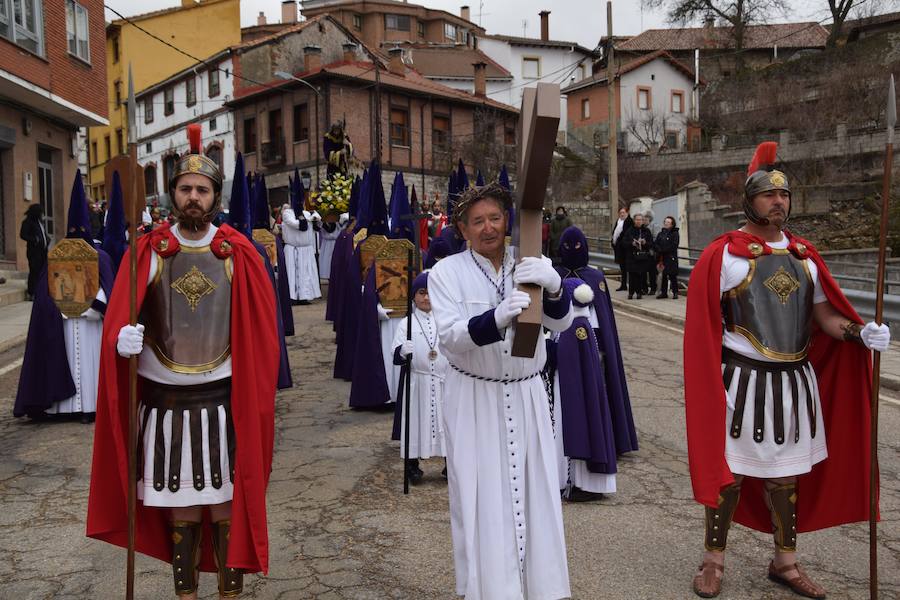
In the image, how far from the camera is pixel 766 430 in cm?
419

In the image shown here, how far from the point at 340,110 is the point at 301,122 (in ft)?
7.50

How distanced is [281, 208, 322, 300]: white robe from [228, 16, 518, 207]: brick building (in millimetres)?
17381

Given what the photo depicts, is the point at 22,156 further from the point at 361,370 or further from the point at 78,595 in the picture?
the point at 78,595

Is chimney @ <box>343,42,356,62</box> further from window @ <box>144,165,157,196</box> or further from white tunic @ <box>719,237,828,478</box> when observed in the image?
white tunic @ <box>719,237,828,478</box>

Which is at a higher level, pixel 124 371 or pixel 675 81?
pixel 675 81

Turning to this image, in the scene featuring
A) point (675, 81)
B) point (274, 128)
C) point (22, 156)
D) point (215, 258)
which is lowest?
point (215, 258)

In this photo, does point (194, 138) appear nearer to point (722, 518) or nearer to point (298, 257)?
point (722, 518)

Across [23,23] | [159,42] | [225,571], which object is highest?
[159,42]

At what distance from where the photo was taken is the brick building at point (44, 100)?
58.4ft

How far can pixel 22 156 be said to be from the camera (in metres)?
19.1

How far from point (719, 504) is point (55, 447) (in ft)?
18.5

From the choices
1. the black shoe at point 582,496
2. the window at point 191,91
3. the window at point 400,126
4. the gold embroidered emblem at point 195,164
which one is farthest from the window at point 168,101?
the gold embroidered emblem at point 195,164

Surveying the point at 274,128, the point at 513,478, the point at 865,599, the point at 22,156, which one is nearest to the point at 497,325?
the point at 513,478

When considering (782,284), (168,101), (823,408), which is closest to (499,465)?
(782,284)
